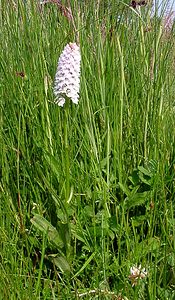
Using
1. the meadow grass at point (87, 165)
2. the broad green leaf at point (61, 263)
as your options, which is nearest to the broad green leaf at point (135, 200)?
the meadow grass at point (87, 165)

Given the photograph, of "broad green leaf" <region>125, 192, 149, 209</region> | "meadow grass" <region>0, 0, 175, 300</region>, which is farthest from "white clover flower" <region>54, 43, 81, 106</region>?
"broad green leaf" <region>125, 192, 149, 209</region>

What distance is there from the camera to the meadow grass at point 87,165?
0.91 m

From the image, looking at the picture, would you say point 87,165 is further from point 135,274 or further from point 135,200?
point 135,274

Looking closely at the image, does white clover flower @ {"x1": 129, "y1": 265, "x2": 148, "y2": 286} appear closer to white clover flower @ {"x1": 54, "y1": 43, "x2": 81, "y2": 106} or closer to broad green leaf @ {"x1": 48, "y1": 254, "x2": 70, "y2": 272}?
broad green leaf @ {"x1": 48, "y1": 254, "x2": 70, "y2": 272}

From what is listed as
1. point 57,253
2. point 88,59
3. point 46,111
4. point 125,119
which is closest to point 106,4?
point 88,59

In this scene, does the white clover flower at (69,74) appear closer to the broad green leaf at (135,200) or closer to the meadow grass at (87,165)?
the meadow grass at (87,165)

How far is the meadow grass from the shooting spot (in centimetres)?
91

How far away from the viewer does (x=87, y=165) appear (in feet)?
3.81

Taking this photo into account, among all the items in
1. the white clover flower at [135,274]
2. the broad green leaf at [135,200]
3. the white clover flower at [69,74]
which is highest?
the white clover flower at [69,74]

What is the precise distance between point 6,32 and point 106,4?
1.01 feet

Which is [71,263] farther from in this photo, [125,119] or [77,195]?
[125,119]

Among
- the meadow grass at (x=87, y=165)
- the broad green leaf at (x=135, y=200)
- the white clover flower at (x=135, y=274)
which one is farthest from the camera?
the broad green leaf at (x=135, y=200)

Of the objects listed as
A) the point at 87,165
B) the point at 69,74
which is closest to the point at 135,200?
the point at 87,165

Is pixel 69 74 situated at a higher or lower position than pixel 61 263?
higher
